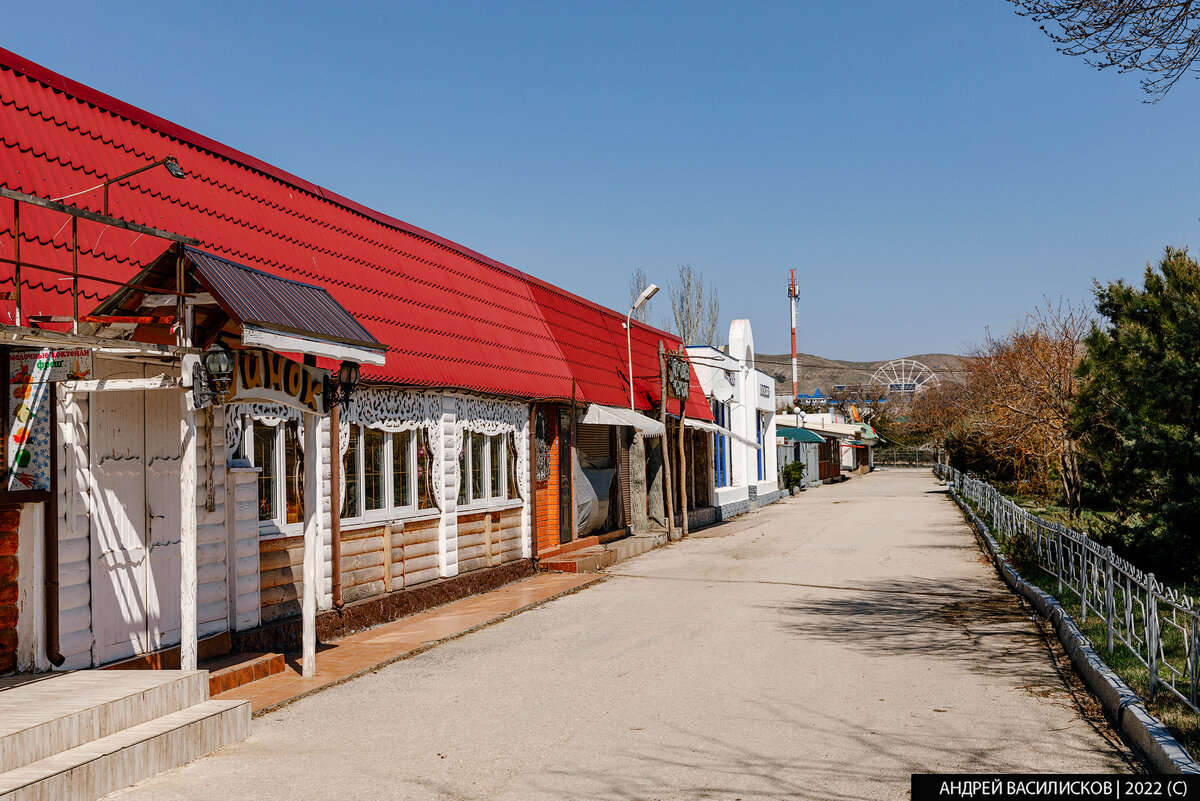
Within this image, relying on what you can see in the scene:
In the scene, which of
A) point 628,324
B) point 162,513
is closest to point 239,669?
point 162,513

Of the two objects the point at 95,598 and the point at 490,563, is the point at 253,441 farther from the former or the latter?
the point at 490,563

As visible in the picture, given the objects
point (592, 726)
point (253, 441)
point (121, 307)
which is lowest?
point (592, 726)

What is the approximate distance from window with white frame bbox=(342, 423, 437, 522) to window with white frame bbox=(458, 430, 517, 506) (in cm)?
111

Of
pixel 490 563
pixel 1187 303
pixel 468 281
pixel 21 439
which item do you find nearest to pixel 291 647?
pixel 21 439

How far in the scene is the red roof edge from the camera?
7.96m

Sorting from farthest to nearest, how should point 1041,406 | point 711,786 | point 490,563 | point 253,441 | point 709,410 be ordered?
point 709,410 → point 1041,406 → point 490,563 → point 253,441 → point 711,786

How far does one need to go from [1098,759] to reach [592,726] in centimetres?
342

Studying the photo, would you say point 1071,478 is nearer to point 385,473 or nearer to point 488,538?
point 488,538

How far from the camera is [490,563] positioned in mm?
14953

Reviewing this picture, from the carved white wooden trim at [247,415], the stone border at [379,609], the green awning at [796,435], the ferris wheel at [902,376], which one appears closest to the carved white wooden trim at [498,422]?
the stone border at [379,609]

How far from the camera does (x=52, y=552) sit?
23.3ft

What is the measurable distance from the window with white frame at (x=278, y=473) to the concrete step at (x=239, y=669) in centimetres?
142

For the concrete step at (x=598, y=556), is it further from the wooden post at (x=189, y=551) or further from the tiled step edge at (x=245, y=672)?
the wooden post at (x=189, y=551)

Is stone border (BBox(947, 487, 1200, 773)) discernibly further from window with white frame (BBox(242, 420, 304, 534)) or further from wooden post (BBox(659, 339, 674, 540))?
wooden post (BBox(659, 339, 674, 540))
